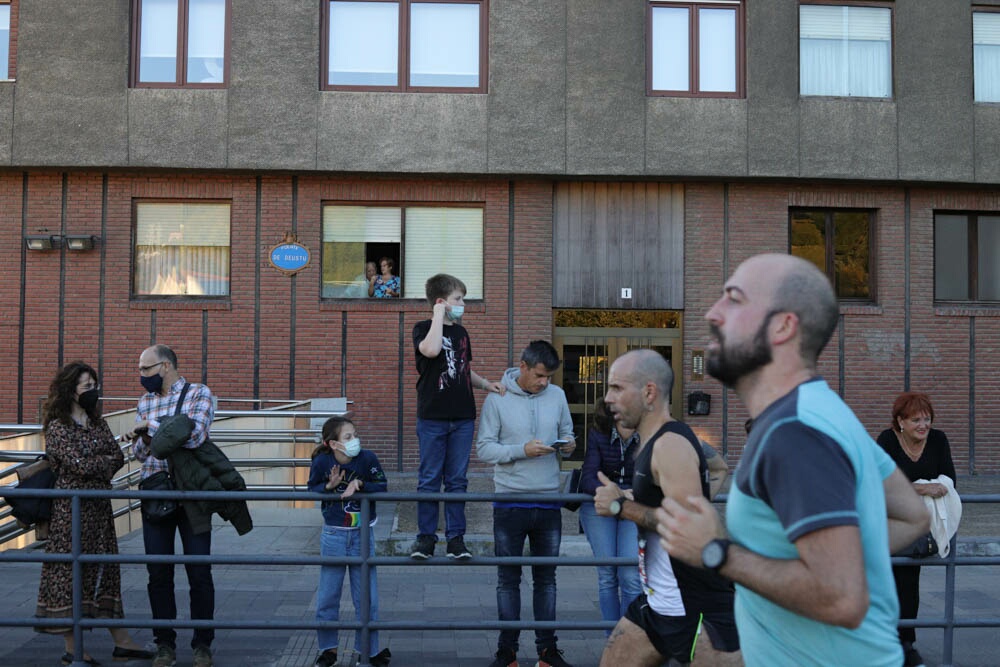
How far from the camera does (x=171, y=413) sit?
22.3 feet

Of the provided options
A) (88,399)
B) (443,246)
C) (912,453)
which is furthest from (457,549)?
(443,246)

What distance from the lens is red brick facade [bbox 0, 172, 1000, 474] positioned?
54.7ft

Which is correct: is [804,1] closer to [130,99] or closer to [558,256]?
[558,256]

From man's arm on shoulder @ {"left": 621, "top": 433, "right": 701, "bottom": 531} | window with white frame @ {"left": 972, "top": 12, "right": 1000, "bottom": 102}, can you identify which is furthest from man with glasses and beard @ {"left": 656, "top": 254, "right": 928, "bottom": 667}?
window with white frame @ {"left": 972, "top": 12, "right": 1000, "bottom": 102}

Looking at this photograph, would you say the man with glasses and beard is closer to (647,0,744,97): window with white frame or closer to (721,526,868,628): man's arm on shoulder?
(721,526,868,628): man's arm on shoulder

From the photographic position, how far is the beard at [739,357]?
2.45m

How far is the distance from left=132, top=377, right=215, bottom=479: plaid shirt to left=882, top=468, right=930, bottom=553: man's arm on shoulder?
4.93 meters

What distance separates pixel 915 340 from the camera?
17.5 m

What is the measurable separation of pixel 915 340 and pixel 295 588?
12.4m

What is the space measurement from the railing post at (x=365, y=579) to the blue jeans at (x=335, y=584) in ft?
0.77

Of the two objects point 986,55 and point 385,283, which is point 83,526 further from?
point 986,55

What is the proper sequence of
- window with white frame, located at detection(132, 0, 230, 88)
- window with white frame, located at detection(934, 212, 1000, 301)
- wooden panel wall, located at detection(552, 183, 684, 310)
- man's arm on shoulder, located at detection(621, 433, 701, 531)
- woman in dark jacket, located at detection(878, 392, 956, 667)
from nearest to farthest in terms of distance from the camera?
man's arm on shoulder, located at detection(621, 433, 701, 531) < woman in dark jacket, located at detection(878, 392, 956, 667) < window with white frame, located at detection(132, 0, 230, 88) < wooden panel wall, located at detection(552, 183, 684, 310) < window with white frame, located at detection(934, 212, 1000, 301)

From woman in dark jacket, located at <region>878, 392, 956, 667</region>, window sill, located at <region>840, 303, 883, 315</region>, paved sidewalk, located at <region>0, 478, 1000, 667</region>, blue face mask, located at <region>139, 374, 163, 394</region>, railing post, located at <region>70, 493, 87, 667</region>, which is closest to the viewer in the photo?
railing post, located at <region>70, 493, 87, 667</region>

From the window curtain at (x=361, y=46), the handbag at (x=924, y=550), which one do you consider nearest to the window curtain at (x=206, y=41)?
the window curtain at (x=361, y=46)
